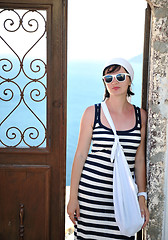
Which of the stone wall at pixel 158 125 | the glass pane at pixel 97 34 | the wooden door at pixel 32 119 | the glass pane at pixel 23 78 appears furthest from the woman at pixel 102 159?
the glass pane at pixel 97 34

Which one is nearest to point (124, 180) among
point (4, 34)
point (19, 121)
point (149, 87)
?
point (149, 87)

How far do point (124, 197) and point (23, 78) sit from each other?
1487mm

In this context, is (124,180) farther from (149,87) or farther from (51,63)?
(51,63)

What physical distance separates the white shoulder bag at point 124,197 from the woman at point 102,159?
3.0 inches

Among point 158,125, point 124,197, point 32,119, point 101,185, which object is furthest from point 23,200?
point 158,125

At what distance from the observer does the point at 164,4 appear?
2973 mm

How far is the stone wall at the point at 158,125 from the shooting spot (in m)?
3.02

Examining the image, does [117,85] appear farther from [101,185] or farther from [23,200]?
[23,200]

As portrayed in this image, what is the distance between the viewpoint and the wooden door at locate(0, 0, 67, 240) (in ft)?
11.1

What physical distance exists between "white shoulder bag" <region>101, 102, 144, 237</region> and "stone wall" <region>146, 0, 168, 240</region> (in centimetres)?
37

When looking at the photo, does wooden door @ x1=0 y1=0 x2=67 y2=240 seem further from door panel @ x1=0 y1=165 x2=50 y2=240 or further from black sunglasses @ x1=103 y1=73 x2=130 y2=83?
black sunglasses @ x1=103 y1=73 x2=130 y2=83

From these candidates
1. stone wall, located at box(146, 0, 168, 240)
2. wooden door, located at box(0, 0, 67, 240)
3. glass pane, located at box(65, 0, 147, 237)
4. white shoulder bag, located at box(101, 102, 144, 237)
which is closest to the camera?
white shoulder bag, located at box(101, 102, 144, 237)

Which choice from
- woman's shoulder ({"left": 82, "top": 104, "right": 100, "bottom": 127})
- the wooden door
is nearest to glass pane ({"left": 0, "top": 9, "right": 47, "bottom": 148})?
the wooden door

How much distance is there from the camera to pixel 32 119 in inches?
138
